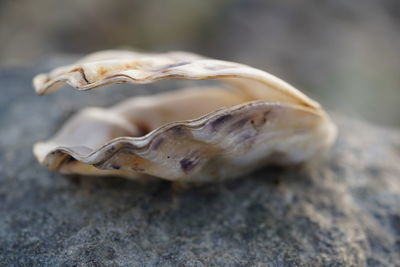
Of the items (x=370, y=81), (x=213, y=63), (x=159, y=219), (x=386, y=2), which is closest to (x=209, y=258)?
(x=159, y=219)

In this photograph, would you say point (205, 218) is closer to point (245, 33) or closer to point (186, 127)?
point (186, 127)

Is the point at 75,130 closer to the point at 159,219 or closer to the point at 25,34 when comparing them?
the point at 159,219

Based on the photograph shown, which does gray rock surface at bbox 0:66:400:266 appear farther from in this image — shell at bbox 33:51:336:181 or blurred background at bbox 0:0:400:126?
blurred background at bbox 0:0:400:126

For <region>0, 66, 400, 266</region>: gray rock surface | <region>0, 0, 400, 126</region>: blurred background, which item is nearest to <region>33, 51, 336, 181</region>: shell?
<region>0, 66, 400, 266</region>: gray rock surface

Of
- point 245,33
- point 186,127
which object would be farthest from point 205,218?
point 245,33

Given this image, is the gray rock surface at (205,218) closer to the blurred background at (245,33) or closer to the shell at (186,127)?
the shell at (186,127)

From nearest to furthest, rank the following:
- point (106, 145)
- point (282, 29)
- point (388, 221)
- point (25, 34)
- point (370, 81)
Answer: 1. point (106, 145)
2. point (388, 221)
3. point (370, 81)
4. point (25, 34)
5. point (282, 29)
